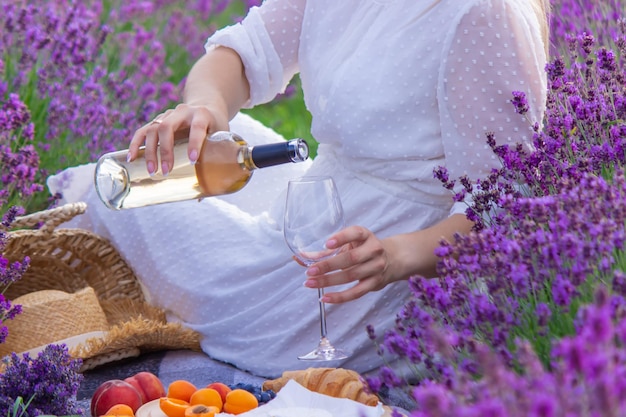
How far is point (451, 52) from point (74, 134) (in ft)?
6.11

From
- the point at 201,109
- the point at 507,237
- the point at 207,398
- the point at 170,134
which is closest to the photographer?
the point at 507,237

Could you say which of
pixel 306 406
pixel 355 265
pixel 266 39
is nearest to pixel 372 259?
pixel 355 265

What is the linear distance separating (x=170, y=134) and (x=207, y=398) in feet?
1.85

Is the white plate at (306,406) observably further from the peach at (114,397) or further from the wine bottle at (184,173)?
the wine bottle at (184,173)

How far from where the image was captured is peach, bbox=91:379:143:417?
1.97m

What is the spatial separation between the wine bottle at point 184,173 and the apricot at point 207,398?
45 cm

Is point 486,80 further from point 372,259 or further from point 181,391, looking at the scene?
point 181,391

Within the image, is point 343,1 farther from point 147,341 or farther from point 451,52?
point 147,341

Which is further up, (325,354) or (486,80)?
(486,80)

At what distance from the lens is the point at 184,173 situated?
2.07 m

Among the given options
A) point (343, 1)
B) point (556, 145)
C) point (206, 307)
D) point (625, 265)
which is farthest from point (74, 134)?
point (625, 265)

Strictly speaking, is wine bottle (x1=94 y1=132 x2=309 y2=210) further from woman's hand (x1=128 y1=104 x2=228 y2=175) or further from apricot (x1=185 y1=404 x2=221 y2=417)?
apricot (x1=185 y1=404 x2=221 y2=417)

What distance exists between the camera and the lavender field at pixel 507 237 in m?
0.76

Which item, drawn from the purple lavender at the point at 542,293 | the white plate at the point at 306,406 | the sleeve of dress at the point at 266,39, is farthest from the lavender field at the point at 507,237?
the sleeve of dress at the point at 266,39
